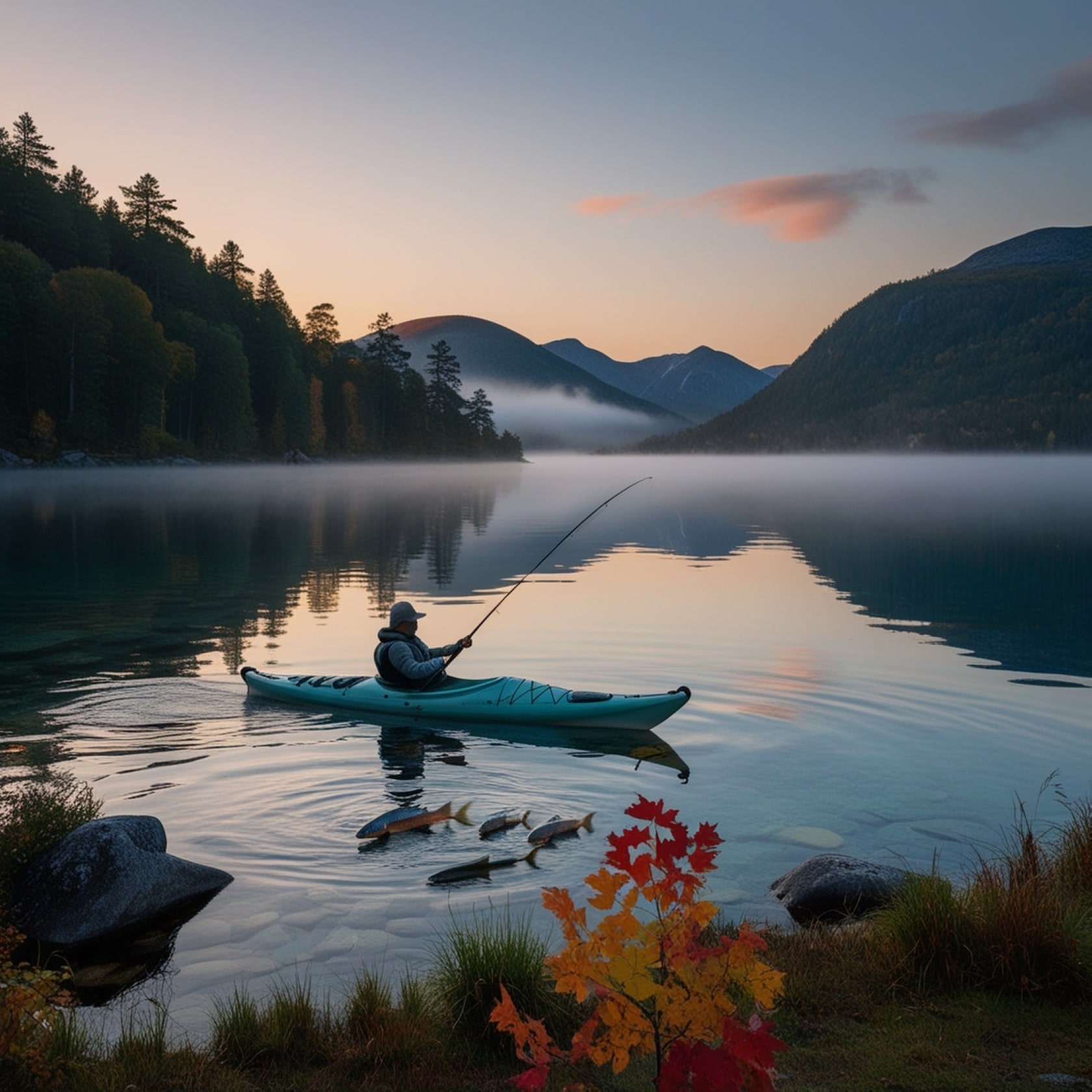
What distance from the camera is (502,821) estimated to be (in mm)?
10148

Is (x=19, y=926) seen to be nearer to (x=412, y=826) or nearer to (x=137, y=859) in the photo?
(x=137, y=859)

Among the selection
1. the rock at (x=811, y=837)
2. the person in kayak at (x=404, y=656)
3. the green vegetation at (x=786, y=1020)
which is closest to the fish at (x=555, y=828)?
the rock at (x=811, y=837)

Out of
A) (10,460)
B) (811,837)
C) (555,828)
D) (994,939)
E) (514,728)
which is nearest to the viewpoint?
(994,939)

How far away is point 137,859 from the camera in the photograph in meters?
8.09

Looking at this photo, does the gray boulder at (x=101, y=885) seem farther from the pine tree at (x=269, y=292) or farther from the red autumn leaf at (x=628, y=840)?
the pine tree at (x=269, y=292)

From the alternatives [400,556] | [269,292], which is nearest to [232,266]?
[269,292]

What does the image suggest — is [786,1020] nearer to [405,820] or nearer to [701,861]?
[701,861]

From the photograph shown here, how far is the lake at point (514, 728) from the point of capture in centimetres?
893

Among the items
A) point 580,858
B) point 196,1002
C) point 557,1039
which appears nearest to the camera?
point 557,1039

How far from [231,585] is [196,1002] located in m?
23.1

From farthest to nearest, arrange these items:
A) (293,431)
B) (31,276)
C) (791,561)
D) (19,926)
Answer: (293,431)
(31,276)
(791,561)
(19,926)

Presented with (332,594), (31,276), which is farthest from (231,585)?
(31,276)

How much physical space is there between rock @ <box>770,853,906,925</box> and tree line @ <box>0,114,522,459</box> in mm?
90304

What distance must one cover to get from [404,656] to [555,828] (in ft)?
18.5
